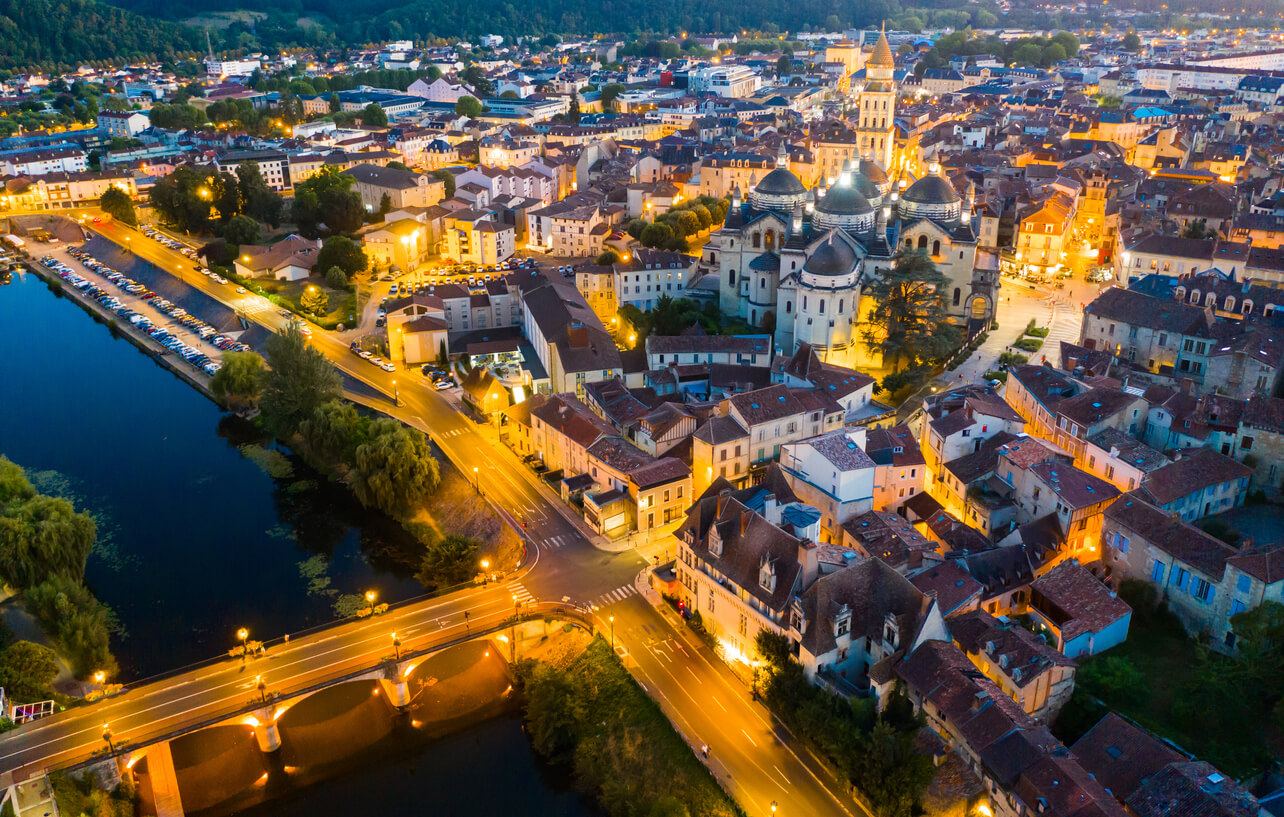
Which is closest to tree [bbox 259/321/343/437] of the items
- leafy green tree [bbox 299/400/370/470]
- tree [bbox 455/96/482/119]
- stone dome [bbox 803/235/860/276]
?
leafy green tree [bbox 299/400/370/470]

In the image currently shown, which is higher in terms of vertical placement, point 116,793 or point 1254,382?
point 1254,382

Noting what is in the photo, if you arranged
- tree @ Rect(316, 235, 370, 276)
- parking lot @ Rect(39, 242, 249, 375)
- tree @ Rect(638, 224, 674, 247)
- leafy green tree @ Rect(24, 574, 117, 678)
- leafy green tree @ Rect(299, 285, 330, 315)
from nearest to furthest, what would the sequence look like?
leafy green tree @ Rect(24, 574, 117, 678)
parking lot @ Rect(39, 242, 249, 375)
leafy green tree @ Rect(299, 285, 330, 315)
tree @ Rect(638, 224, 674, 247)
tree @ Rect(316, 235, 370, 276)

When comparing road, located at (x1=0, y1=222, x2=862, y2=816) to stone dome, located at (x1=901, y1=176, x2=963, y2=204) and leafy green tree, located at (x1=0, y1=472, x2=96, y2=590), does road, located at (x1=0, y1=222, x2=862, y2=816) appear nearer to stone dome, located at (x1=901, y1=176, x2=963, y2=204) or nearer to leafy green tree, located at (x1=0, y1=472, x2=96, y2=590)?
leafy green tree, located at (x1=0, y1=472, x2=96, y2=590)

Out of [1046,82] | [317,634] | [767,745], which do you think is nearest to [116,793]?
[317,634]

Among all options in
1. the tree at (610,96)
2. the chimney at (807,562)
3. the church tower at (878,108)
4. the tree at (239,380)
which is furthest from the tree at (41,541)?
the tree at (610,96)

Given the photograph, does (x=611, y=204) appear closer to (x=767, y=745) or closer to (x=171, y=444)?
(x=171, y=444)

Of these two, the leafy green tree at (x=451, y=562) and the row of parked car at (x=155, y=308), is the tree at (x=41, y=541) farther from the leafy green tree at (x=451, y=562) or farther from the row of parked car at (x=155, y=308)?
the row of parked car at (x=155, y=308)

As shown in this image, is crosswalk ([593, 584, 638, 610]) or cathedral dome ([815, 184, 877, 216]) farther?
cathedral dome ([815, 184, 877, 216])
